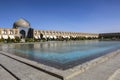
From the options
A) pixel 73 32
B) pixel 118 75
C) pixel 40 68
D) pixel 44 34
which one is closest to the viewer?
pixel 118 75

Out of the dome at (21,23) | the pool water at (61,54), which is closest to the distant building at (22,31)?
the dome at (21,23)

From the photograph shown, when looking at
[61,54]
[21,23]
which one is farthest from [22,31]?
[61,54]

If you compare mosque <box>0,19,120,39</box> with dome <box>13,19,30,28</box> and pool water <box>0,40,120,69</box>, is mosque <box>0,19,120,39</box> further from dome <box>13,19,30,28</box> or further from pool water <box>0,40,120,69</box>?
pool water <box>0,40,120,69</box>

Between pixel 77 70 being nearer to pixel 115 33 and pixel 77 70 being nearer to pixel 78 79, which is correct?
pixel 78 79

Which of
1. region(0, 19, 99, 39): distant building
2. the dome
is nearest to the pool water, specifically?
region(0, 19, 99, 39): distant building

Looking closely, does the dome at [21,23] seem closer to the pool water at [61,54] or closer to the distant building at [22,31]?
the distant building at [22,31]

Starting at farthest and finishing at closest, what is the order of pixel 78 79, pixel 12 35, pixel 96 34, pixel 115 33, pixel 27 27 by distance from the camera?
pixel 96 34 < pixel 115 33 < pixel 27 27 < pixel 12 35 < pixel 78 79

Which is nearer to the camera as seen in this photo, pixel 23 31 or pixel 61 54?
pixel 61 54

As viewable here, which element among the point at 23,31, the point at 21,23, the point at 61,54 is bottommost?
the point at 61,54

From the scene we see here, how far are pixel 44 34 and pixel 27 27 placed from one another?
19.9 feet

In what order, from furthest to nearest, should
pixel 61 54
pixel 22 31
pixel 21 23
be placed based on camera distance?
pixel 22 31, pixel 21 23, pixel 61 54

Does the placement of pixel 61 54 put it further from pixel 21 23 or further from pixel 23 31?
pixel 23 31

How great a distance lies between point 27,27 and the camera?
41.2 metres

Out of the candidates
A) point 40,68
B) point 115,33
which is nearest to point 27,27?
point 40,68
